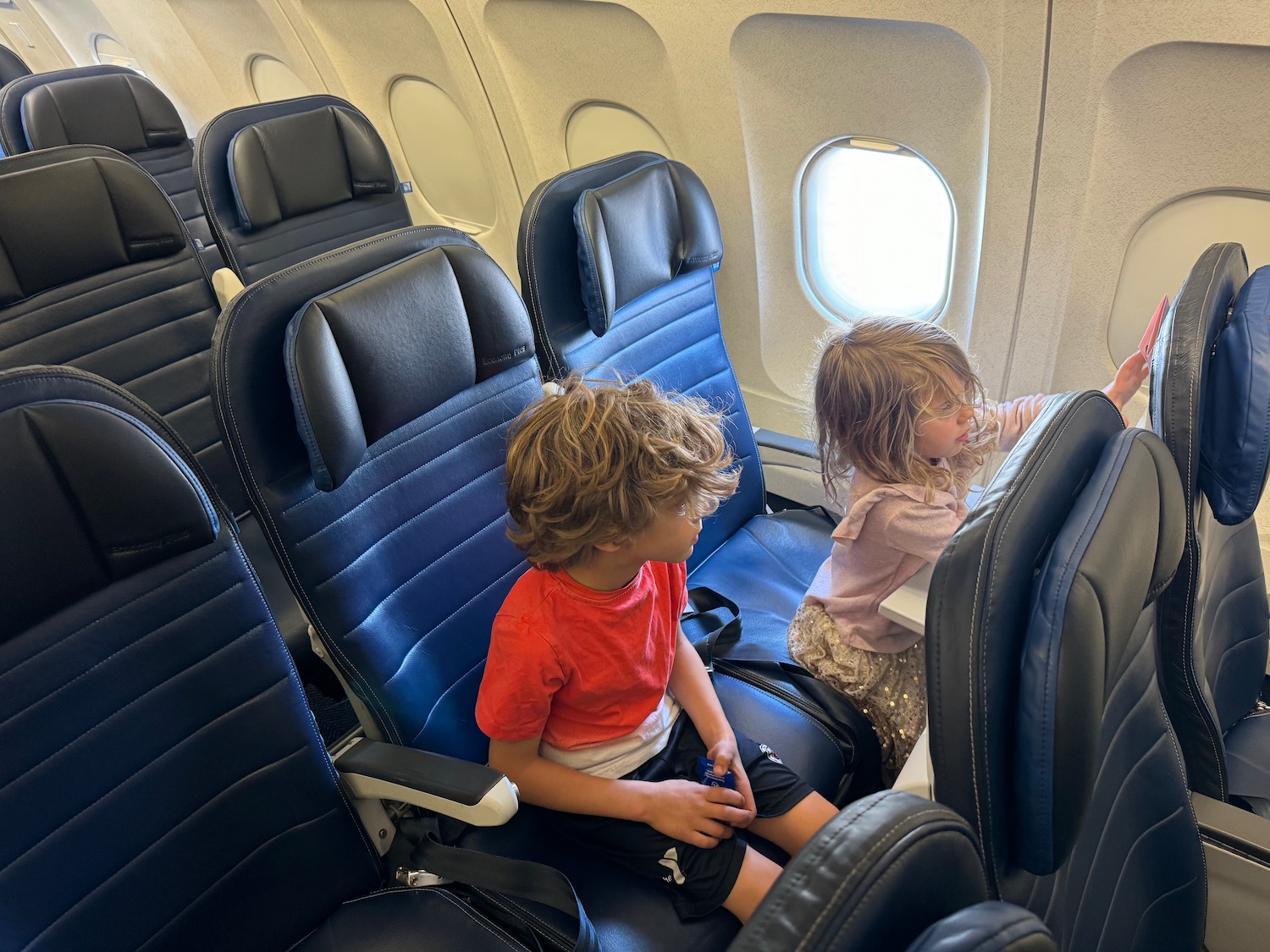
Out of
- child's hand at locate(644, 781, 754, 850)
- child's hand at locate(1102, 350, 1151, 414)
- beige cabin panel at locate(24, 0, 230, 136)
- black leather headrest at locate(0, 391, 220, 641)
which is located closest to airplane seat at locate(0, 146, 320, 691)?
black leather headrest at locate(0, 391, 220, 641)

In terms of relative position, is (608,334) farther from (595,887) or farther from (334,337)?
(595,887)

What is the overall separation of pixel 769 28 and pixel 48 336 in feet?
6.78

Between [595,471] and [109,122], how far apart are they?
3672 millimetres

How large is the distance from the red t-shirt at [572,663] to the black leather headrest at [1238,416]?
839 millimetres

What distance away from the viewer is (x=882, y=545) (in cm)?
152

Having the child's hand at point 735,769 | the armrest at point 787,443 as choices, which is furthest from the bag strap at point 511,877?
the armrest at point 787,443

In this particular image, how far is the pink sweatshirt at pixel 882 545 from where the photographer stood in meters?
1.44

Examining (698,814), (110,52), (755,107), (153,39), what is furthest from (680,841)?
(110,52)

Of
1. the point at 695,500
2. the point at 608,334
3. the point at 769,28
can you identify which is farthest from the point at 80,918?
the point at 769,28

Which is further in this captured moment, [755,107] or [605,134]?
[605,134]

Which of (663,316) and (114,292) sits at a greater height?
(114,292)

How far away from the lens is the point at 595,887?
130 centimetres

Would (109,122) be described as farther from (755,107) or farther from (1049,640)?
(1049,640)

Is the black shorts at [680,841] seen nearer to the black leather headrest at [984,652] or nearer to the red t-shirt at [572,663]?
the red t-shirt at [572,663]
